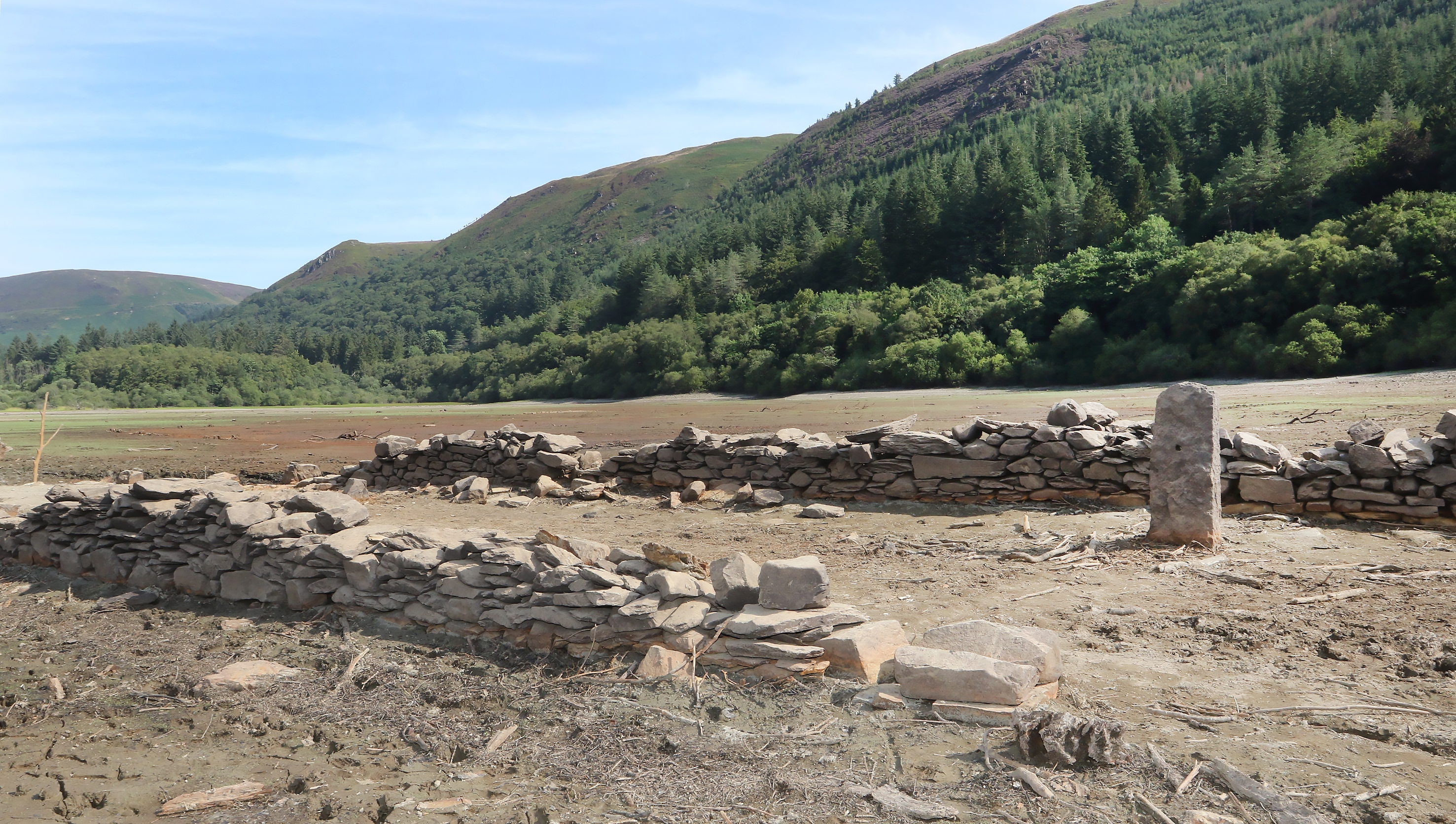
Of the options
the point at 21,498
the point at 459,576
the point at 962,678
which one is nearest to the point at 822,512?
the point at 459,576

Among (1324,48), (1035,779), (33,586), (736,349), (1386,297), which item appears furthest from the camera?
(1324,48)

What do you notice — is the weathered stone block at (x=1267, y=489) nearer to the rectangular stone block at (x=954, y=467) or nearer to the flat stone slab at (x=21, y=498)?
the rectangular stone block at (x=954, y=467)

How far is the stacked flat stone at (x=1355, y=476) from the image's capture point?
26.2 ft

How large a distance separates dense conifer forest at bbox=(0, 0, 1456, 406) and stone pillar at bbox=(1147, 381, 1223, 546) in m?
22.1

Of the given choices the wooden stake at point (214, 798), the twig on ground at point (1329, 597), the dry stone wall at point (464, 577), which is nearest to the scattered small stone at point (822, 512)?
the dry stone wall at point (464, 577)

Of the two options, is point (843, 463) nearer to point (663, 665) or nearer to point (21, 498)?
point (663, 665)

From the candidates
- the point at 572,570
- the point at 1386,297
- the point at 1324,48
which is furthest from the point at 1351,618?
the point at 1324,48

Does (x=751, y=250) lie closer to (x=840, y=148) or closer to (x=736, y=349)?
(x=736, y=349)

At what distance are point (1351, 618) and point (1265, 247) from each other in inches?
1371

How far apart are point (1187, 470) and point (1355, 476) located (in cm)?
227

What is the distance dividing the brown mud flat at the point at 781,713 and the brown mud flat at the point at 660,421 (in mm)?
7307

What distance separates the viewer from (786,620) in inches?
205

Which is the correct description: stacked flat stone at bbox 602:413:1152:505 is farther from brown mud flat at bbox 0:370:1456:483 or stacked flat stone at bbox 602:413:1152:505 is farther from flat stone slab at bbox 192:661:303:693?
flat stone slab at bbox 192:661:303:693

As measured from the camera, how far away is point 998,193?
6019 centimetres
